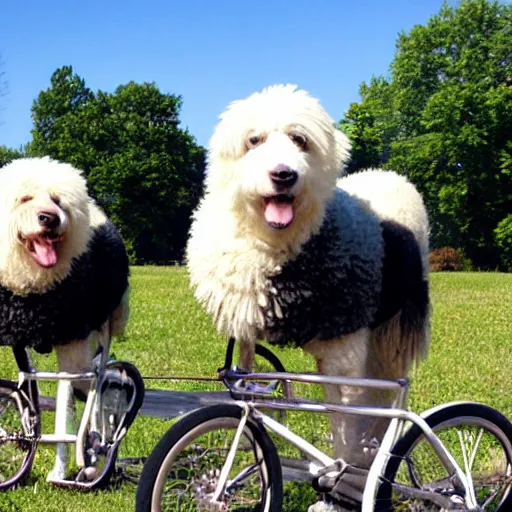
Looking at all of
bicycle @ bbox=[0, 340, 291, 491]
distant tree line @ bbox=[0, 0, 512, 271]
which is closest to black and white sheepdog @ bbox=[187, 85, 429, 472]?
bicycle @ bbox=[0, 340, 291, 491]

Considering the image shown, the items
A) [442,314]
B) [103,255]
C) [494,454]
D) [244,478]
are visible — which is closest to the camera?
[244,478]

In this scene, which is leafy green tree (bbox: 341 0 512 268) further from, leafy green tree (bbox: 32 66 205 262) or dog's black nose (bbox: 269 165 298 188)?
dog's black nose (bbox: 269 165 298 188)

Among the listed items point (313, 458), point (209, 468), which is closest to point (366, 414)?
point (313, 458)

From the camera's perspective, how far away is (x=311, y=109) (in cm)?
350

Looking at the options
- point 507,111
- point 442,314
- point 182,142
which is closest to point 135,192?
point 182,142

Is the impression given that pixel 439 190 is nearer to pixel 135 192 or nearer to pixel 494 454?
pixel 135 192

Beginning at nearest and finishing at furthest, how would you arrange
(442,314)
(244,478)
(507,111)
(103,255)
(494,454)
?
(244,478)
(494,454)
(103,255)
(442,314)
(507,111)

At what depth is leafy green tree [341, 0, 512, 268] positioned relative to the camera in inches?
1668

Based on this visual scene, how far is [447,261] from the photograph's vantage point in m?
39.2

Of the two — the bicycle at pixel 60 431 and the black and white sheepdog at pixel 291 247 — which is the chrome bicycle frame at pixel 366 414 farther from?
the bicycle at pixel 60 431

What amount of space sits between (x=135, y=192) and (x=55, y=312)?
137 ft

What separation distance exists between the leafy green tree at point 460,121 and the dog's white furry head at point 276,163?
39455 mm

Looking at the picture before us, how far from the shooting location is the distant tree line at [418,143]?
4269cm

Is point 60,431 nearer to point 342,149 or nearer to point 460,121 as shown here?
point 342,149
